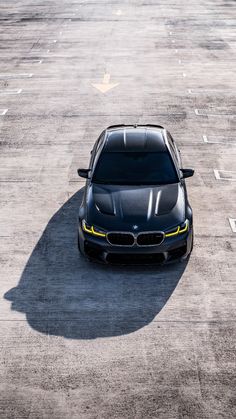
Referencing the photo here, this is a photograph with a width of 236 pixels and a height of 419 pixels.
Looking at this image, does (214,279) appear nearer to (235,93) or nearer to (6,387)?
(6,387)

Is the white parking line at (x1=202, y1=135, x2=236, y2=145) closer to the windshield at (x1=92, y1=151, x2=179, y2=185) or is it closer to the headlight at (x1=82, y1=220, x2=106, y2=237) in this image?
the windshield at (x1=92, y1=151, x2=179, y2=185)

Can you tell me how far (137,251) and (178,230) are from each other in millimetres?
732

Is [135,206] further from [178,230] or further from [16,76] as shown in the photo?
[16,76]

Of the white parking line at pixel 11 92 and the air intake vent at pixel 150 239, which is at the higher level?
the air intake vent at pixel 150 239

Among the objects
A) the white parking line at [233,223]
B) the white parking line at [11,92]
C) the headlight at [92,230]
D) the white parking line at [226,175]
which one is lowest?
the white parking line at [11,92]

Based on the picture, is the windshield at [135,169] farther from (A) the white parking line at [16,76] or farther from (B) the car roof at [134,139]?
(A) the white parking line at [16,76]

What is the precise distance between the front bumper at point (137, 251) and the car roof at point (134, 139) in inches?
84.6

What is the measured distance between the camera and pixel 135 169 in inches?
442

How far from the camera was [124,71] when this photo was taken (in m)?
24.3

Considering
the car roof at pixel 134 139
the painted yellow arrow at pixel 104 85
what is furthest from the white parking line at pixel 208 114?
the car roof at pixel 134 139

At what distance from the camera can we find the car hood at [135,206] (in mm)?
9938

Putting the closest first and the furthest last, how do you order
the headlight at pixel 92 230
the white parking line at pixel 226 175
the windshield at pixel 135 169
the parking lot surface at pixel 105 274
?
the parking lot surface at pixel 105 274 < the headlight at pixel 92 230 < the windshield at pixel 135 169 < the white parking line at pixel 226 175

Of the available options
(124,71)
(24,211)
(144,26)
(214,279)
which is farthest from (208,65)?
(214,279)

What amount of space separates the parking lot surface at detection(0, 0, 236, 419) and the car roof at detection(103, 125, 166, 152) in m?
1.54
